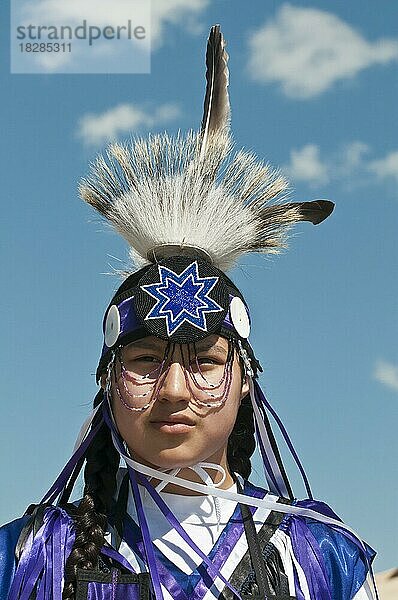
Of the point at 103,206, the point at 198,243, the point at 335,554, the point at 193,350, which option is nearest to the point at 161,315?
the point at 193,350

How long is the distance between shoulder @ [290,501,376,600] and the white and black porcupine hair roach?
33.4 inches

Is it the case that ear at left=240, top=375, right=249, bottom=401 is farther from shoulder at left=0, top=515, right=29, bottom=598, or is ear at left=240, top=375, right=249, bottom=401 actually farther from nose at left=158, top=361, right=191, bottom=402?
shoulder at left=0, top=515, right=29, bottom=598

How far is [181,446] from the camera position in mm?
2980

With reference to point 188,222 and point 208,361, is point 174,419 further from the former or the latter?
point 188,222

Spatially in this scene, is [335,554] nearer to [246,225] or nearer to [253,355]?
[253,355]

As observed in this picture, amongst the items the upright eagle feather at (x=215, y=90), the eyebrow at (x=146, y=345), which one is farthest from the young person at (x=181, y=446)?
the upright eagle feather at (x=215, y=90)

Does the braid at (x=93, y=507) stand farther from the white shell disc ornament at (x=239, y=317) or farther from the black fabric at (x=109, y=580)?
the white shell disc ornament at (x=239, y=317)

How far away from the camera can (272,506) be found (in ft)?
10.2

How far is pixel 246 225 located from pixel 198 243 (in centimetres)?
18

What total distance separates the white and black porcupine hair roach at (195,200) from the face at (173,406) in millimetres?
356

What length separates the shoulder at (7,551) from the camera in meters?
2.95

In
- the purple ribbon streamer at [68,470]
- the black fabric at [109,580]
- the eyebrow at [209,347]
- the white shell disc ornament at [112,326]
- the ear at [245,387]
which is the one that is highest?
the white shell disc ornament at [112,326]

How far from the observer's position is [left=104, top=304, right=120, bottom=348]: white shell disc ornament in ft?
10.2

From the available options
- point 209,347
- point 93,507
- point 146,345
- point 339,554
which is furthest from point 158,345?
point 339,554
